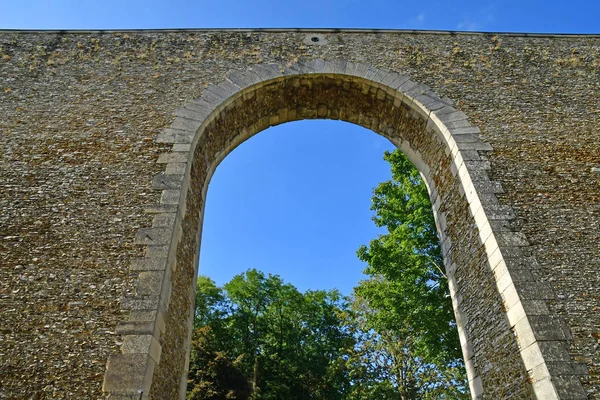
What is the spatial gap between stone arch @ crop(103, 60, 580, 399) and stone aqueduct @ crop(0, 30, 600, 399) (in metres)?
0.03

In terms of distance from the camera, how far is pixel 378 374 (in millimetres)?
18000

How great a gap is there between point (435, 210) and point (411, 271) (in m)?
4.29

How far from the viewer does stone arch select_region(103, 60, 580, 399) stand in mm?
4621

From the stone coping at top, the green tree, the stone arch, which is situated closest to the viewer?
the stone arch

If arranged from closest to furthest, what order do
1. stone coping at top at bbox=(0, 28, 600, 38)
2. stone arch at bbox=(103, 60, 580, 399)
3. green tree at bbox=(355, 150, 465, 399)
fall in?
1. stone arch at bbox=(103, 60, 580, 399)
2. stone coping at top at bbox=(0, 28, 600, 38)
3. green tree at bbox=(355, 150, 465, 399)

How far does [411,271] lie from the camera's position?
1128cm

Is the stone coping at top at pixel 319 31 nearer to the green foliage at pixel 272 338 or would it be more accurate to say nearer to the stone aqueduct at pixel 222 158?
the stone aqueduct at pixel 222 158

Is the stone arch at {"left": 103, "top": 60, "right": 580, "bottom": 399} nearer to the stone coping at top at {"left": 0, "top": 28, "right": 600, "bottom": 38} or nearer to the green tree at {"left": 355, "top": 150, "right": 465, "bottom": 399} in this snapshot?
the stone coping at top at {"left": 0, "top": 28, "right": 600, "bottom": 38}

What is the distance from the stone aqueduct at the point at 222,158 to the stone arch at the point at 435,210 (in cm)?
3

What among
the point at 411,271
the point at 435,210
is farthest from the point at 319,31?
the point at 411,271

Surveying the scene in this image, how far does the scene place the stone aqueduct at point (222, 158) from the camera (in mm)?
4637

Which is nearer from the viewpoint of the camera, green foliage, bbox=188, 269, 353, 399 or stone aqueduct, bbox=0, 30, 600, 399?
stone aqueduct, bbox=0, 30, 600, 399

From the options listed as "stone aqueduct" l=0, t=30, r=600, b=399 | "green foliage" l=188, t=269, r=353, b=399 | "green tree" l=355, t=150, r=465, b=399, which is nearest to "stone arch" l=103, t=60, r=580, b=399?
"stone aqueduct" l=0, t=30, r=600, b=399

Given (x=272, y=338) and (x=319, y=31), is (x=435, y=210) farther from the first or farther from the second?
(x=272, y=338)
